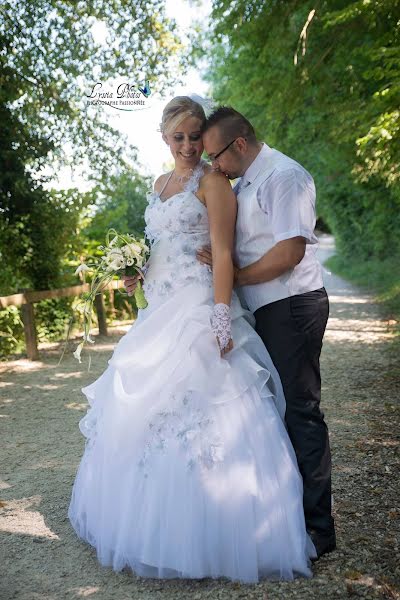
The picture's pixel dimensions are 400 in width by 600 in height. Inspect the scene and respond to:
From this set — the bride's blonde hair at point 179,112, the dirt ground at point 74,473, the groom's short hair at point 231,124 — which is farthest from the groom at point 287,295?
the dirt ground at point 74,473

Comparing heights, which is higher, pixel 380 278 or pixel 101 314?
pixel 380 278

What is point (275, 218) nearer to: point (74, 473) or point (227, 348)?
point (227, 348)

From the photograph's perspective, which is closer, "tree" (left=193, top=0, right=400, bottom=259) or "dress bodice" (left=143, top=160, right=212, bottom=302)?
"dress bodice" (left=143, top=160, right=212, bottom=302)

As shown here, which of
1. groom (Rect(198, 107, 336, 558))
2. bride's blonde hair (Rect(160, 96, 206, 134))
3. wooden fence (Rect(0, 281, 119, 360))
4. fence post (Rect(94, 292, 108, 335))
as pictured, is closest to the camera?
groom (Rect(198, 107, 336, 558))

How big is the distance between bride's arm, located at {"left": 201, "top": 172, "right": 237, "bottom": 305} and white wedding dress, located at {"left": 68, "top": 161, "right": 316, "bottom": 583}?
0.18m

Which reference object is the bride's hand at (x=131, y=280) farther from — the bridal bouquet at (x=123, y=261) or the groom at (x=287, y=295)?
the groom at (x=287, y=295)

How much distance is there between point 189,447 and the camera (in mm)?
2998

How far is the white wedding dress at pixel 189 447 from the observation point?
114 inches

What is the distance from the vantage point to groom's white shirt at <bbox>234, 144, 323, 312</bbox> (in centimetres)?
290

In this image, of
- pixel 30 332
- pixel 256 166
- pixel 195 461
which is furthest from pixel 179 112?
pixel 30 332

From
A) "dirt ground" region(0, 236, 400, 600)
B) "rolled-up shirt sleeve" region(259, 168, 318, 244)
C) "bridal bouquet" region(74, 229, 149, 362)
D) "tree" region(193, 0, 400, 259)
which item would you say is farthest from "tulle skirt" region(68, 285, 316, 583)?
"tree" region(193, 0, 400, 259)

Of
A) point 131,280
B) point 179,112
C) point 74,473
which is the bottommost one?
point 74,473

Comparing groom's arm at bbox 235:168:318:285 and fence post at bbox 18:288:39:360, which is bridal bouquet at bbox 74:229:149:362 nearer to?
groom's arm at bbox 235:168:318:285

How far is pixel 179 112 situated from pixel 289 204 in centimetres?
80
